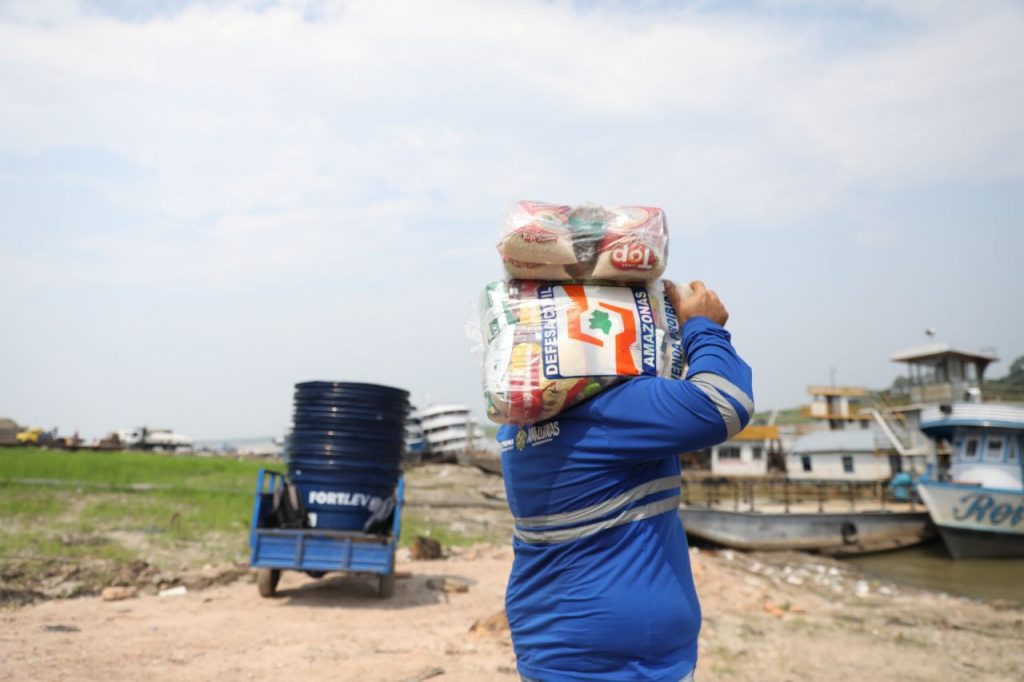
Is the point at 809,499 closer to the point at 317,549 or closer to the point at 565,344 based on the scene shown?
the point at 317,549

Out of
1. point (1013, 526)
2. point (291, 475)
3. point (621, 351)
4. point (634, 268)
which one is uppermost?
point (634, 268)

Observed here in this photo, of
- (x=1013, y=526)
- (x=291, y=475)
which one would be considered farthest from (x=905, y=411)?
(x=291, y=475)

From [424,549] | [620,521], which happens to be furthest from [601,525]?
[424,549]

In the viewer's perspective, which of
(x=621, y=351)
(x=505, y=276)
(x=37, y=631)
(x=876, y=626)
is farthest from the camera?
(x=876, y=626)

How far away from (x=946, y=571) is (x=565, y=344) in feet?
59.8

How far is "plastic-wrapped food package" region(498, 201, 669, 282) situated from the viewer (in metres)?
2.04

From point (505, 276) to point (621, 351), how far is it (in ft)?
1.55

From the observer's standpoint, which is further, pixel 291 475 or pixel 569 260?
pixel 291 475

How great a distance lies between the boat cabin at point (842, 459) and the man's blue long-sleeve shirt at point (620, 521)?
1172 inches

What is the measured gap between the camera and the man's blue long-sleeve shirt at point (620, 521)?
1.83 m

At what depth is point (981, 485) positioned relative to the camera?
18.1 m

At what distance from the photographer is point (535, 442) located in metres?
2.02

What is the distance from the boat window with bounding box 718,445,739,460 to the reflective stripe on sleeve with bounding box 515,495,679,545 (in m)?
38.4

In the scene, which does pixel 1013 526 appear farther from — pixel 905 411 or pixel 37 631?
pixel 37 631
